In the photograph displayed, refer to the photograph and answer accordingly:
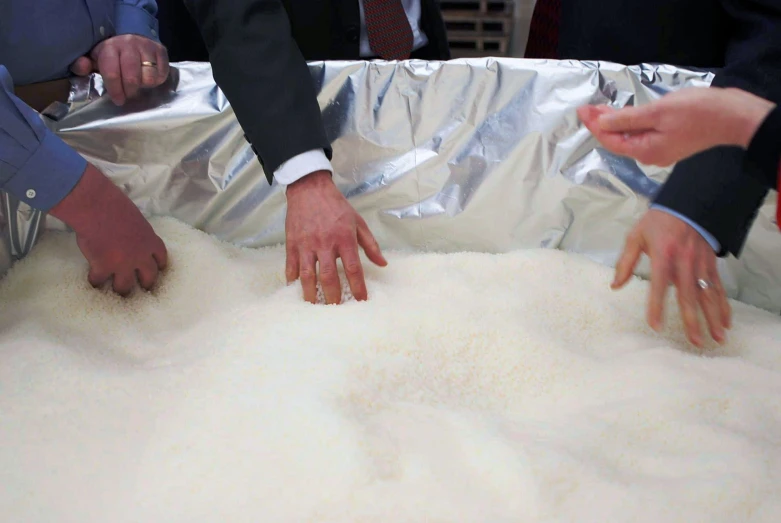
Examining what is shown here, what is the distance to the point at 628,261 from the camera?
2.90 feet

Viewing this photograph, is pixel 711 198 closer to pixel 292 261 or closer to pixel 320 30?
pixel 292 261

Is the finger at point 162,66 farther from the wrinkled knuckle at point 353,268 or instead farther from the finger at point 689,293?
the finger at point 689,293

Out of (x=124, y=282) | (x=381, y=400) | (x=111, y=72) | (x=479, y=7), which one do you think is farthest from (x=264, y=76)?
(x=479, y=7)

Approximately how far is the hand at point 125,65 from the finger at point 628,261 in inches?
30.9

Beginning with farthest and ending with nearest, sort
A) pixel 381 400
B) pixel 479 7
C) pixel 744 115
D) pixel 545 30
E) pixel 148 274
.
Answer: pixel 479 7, pixel 545 30, pixel 148 274, pixel 381 400, pixel 744 115

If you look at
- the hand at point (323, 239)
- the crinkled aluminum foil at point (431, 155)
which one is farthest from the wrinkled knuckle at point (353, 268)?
the crinkled aluminum foil at point (431, 155)

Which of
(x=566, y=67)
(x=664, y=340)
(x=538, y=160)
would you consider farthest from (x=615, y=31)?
(x=664, y=340)

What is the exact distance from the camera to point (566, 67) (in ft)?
3.58

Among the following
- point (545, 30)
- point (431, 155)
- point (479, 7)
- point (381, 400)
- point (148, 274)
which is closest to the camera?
point (381, 400)

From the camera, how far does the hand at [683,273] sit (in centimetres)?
84

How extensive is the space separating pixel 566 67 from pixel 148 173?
0.74m

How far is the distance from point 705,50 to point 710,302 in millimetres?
558

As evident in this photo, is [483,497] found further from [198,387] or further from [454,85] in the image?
[454,85]

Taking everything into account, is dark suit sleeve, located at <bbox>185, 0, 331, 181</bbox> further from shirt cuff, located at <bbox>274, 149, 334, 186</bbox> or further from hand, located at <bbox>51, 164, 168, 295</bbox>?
hand, located at <bbox>51, 164, 168, 295</bbox>
